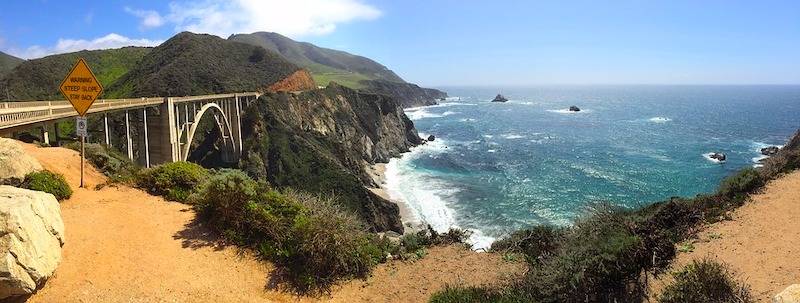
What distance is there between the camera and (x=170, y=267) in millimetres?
8641

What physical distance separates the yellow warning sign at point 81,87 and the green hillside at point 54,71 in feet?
215

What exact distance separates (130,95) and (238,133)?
66.4ft

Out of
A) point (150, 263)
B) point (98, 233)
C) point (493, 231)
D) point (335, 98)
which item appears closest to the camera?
point (150, 263)

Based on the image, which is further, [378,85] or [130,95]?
[378,85]

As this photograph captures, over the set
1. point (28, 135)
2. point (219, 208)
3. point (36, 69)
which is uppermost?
point (36, 69)

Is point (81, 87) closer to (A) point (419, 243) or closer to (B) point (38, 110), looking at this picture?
(B) point (38, 110)

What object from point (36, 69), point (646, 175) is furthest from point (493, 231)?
point (36, 69)

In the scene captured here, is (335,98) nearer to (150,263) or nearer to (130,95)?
(130,95)

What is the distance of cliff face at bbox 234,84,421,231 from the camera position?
4628 cm

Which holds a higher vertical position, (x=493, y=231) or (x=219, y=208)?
(x=219, y=208)

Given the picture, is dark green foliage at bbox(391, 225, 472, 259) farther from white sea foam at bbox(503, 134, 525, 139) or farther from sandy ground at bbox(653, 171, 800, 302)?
white sea foam at bbox(503, 134, 525, 139)

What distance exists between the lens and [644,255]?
873cm

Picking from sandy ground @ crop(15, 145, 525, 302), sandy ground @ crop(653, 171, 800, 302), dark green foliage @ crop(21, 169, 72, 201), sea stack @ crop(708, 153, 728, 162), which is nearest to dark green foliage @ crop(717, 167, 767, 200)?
sandy ground @ crop(653, 171, 800, 302)

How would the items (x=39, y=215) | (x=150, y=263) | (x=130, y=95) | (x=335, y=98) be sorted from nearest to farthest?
(x=39, y=215) → (x=150, y=263) → (x=130, y=95) → (x=335, y=98)
